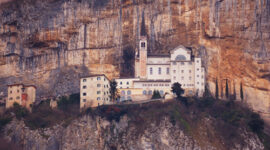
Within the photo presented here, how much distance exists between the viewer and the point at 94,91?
76.8 m

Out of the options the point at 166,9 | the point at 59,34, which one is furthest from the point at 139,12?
the point at 59,34

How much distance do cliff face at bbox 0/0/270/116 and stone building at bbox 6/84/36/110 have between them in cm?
368

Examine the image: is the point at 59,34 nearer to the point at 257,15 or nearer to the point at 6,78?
the point at 6,78

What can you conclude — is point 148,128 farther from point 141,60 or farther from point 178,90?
point 141,60

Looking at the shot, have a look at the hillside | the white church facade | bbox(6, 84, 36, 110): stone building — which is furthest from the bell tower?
bbox(6, 84, 36, 110): stone building

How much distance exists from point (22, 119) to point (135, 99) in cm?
1340

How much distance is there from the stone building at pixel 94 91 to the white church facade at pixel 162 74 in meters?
2.55

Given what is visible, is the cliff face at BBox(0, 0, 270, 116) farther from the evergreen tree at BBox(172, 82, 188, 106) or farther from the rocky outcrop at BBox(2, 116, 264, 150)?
the rocky outcrop at BBox(2, 116, 264, 150)

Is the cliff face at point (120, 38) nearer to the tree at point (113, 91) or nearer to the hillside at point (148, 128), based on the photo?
the hillside at point (148, 128)

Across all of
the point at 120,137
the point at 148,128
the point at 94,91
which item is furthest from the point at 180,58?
the point at 120,137

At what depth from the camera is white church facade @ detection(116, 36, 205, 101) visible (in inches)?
3113

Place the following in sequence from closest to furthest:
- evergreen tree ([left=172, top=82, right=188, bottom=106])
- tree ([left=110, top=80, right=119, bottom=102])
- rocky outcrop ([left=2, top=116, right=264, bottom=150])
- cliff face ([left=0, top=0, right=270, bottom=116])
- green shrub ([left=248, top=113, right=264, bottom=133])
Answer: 1. rocky outcrop ([left=2, top=116, right=264, bottom=150])
2. green shrub ([left=248, top=113, right=264, bottom=133])
3. evergreen tree ([left=172, top=82, right=188, bottom=106])
4. tree ([left=110, top=80, right=119, bottom=102])
5. cliff face ([left=0, top=0, right=270, bottom=116])

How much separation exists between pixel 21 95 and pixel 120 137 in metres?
15.6

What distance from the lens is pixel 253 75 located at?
78375 millimetres
